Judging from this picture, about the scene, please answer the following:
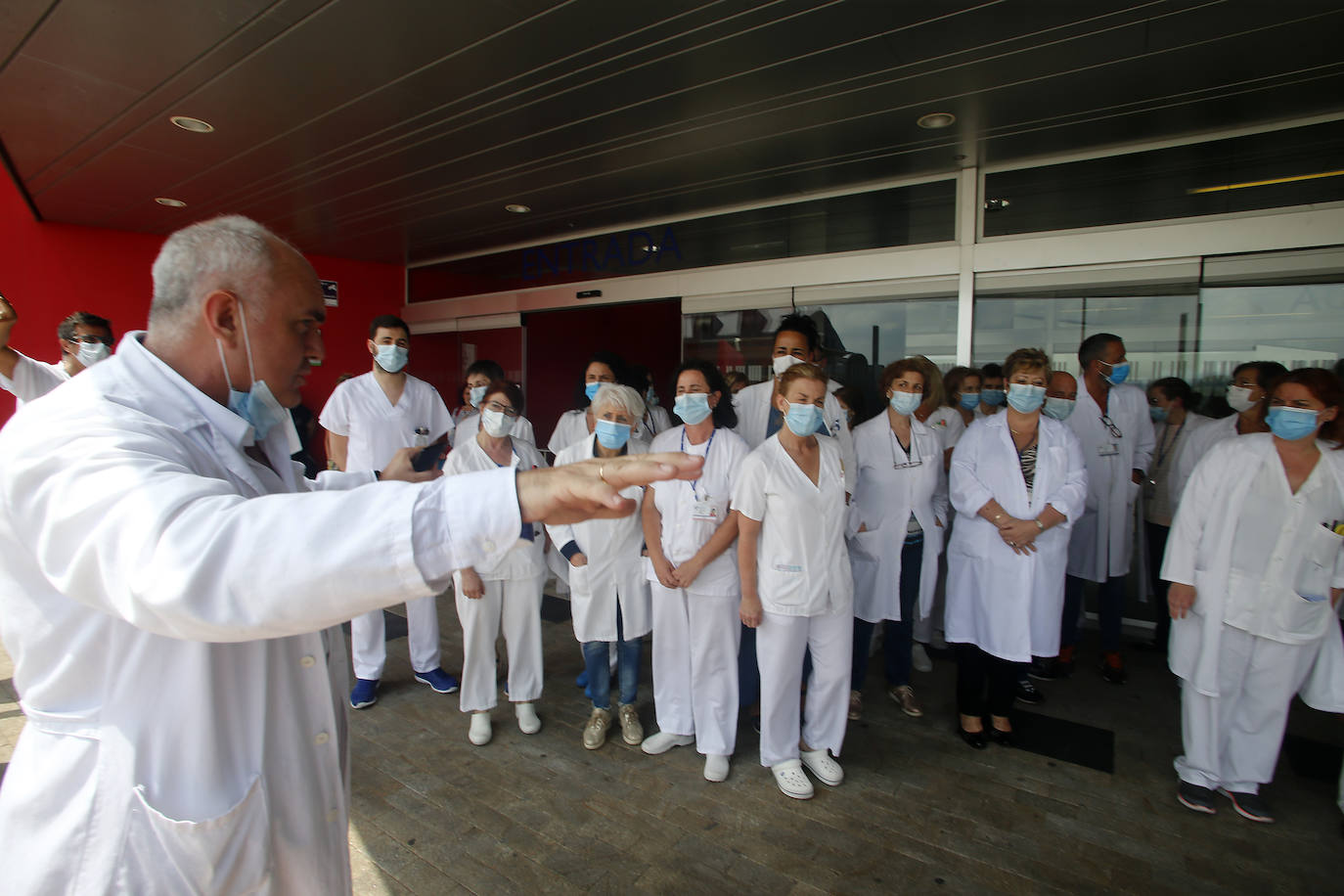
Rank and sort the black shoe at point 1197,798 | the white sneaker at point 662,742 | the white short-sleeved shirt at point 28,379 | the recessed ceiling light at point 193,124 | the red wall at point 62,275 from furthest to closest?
the red wall at point 62,275, the recessed ceiling light at point 193,124, the white short-sleeved shirt at point 28,379, the white sneaker at point 662,742, the black shoe at point 1197,798

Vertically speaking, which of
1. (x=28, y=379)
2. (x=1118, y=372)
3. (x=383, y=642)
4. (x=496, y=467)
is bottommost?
(x=383, y=642)

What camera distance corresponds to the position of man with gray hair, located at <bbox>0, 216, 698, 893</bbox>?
717mm

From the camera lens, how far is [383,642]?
4.04 metres

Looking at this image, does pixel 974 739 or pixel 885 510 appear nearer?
pixel 974 739

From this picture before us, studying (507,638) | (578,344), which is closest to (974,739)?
(507,638)

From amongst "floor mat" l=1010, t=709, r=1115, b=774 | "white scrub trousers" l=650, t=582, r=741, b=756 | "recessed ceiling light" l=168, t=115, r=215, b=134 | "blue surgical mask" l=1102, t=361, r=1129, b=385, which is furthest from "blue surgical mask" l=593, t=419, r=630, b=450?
"recessed ceiling light" l=168, t=115, r=215, b=134

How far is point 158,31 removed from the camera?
11.3 ft

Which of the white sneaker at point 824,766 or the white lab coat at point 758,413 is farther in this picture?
the white lab coat at point 758,413

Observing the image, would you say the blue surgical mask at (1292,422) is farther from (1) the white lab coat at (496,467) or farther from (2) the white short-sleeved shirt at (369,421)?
(2) the white short-sleeved shirt at (369,421)

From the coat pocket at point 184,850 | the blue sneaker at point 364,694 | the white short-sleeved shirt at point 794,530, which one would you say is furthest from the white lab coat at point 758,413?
the coat pocket at point 184,850

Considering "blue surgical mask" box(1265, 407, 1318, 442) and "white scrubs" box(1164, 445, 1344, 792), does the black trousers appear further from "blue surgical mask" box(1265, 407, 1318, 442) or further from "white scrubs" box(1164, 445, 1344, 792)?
"blue surgical mask" box(1265, 407, 1318, 442)

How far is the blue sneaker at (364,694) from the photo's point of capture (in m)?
3.87

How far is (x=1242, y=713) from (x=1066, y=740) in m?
0.84

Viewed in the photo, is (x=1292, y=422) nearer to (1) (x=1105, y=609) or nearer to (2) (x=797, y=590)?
(1) (x=1105, y=609)
